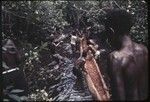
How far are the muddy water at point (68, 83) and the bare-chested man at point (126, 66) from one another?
44 cm

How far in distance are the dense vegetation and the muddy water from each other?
79mm

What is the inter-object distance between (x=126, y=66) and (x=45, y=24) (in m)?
1.13

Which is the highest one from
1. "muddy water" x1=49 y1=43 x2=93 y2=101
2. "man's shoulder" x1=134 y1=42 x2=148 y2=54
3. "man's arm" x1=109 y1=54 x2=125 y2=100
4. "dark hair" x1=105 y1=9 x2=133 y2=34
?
"dark hair" x1=105 y1=9 x2=133 y2=34

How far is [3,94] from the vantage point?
10.1 ft

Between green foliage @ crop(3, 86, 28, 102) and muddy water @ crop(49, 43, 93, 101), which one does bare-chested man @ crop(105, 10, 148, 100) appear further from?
green foliage @ crop(3, 86, 28, 102)

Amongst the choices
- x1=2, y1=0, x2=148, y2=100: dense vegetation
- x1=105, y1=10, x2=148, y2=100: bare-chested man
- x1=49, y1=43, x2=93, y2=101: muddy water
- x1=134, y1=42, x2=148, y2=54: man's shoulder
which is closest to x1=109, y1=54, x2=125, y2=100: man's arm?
x1=105, y1=10, x2=148, y2=100: bare-chested man

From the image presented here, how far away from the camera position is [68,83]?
366 cm

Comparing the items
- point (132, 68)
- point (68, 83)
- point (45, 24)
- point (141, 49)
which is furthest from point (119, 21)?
point (68, 83)

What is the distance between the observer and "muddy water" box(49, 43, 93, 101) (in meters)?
3.29

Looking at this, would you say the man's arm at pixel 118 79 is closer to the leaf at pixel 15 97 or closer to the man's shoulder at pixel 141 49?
the man's shoulder at pixel 141 49

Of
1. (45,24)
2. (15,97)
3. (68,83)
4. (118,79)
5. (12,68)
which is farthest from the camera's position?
(68,83)

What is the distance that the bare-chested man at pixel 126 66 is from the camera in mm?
2738

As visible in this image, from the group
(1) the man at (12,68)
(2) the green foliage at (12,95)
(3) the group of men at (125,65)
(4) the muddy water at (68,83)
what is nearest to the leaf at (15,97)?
(2) the green foliage at (12,95)

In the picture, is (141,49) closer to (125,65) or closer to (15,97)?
(125,65)
